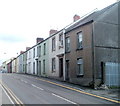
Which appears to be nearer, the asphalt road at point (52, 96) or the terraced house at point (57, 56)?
the asphalt road at point (52, 96)

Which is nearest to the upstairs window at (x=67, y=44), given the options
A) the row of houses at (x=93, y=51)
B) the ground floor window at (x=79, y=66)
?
the row of houses at (x=93, y=51)

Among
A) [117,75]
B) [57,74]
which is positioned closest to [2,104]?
A: [117,75]

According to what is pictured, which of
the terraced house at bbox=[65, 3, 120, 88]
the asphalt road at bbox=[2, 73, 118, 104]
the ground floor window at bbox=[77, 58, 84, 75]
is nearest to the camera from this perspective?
the asphalt road at bbox=[2, 73, 118, 104]

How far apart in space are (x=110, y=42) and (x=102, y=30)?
1736 mm

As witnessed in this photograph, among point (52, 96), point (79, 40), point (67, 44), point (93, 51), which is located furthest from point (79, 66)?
point (52, 96)

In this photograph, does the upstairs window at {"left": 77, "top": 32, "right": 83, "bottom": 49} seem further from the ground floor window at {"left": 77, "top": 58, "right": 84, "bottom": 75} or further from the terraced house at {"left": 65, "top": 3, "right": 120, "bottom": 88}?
the ground floor window at {"left": 77, "top": 58, "right": 84, "bottom": 75}

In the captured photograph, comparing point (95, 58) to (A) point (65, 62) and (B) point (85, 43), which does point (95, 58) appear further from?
(A) point (65, 62)

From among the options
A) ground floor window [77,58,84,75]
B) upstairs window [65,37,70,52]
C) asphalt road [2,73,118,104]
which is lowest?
asphalt road [2,73,118,104]

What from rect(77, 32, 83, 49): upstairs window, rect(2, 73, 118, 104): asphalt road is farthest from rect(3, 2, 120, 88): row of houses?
rect(2, 73, 118, 104): asphalt road

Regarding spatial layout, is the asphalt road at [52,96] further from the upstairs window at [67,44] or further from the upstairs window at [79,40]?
the upstairs window at [67,44]

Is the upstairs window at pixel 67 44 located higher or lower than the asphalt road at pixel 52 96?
higher

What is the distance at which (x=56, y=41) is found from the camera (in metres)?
34.2

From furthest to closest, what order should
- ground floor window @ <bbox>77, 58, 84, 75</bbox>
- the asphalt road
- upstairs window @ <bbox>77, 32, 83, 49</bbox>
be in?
upstairs window @ <bbox>77, 32, 83, 49</bbox> < ground floor window @ <bbox>77, 58, 84, 75</bbox> < the asphalt road

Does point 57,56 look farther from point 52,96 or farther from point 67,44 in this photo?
point 52,96
